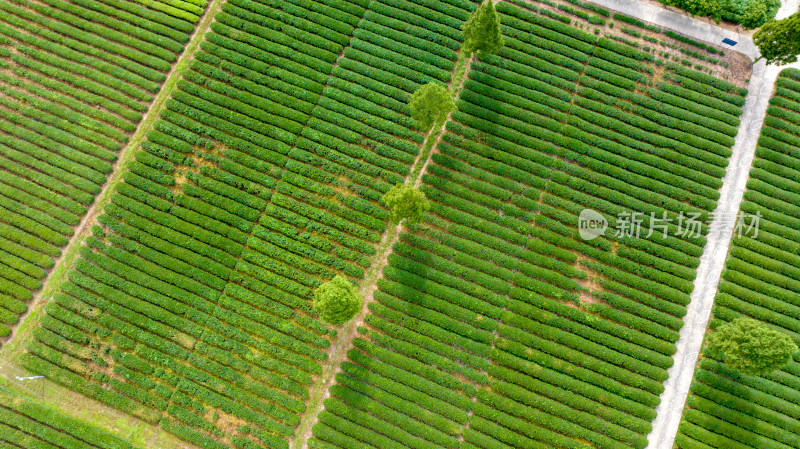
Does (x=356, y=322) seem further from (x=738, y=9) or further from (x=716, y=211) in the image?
(x=738, y=9)

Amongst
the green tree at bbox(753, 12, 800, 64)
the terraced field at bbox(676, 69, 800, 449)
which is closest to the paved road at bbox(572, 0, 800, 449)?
the terraced field at bbox(676, 69, 800, 449)

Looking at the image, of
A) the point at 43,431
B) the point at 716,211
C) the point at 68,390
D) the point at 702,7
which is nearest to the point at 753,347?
the point at 716,211

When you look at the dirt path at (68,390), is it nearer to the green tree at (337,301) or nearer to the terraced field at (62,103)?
the terraced field at (62,103)

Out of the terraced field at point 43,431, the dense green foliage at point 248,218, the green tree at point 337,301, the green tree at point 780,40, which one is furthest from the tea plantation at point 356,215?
the green tree at point 337,301

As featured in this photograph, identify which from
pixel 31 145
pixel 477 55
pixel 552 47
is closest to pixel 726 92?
pixel 552 47

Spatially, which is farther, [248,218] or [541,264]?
[248,218]

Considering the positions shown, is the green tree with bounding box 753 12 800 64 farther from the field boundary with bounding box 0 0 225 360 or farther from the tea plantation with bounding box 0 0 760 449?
the field boundary with bounding box 0 0 225 360
